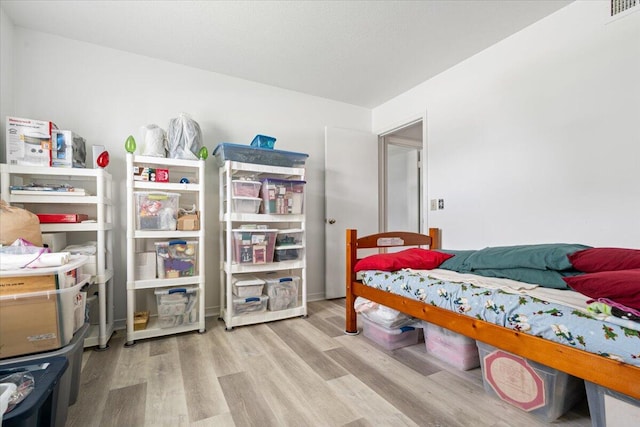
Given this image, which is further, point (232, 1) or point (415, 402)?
point (232, 1)

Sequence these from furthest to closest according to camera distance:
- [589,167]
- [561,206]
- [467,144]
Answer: [467,144] → [561,206] → [589,167]

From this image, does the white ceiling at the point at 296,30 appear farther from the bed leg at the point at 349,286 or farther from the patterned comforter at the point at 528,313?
the patterned comforter at the point at 528,313

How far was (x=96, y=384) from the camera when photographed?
4.90 ft

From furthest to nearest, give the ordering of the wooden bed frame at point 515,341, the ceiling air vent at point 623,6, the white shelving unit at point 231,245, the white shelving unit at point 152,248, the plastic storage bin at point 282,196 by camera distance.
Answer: the plastic storage bin at point 282,196 → the white shelving unit at point 231,245 → the white shelving unit at point 152,248 → the ceiling air vent at point 623,6 → the wooden bed frame at point 515,341

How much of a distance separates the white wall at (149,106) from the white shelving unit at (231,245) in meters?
0.20

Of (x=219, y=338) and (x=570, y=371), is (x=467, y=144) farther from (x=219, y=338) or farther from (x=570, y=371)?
(x=219, y=338)

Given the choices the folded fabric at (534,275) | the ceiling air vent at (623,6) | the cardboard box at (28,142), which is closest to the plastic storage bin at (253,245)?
the cardboard box at (28,142)

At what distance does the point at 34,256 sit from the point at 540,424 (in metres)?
2.28

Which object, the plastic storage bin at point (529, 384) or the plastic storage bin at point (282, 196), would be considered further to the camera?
the plastic storage bin at point (282, 196)

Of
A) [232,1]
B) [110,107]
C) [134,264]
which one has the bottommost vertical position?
[134,264]

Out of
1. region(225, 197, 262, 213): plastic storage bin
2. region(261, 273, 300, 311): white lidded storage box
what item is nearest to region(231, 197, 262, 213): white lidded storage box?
region(225, 197, 262, 213): plastic storage bin

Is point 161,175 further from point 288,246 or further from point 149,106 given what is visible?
point 288,246

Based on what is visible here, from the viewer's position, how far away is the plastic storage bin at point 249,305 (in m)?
2.33

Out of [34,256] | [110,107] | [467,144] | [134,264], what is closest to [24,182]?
[110,107]
